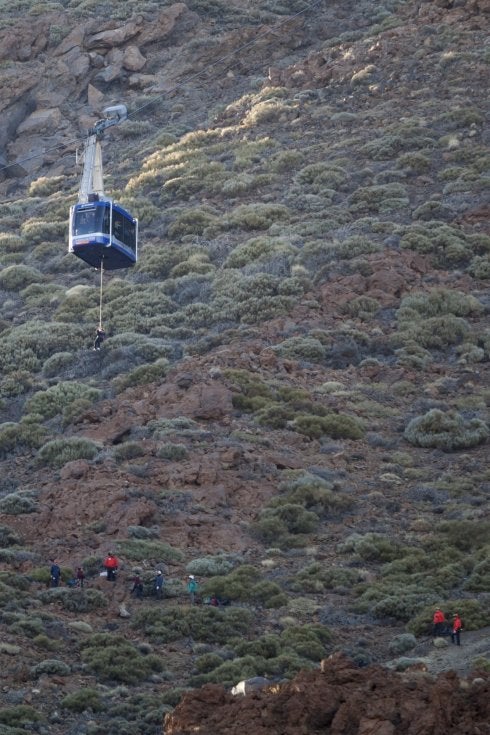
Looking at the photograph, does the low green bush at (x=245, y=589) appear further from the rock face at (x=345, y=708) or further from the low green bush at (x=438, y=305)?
the low green bush at (x=438, y=305)

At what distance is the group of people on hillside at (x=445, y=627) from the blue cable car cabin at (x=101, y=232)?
54.6 feet

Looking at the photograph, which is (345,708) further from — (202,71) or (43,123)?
(202,71)

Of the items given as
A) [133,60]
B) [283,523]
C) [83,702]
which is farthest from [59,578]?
[133,60]

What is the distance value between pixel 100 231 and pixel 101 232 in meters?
0.03

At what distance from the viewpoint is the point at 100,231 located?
128 ft

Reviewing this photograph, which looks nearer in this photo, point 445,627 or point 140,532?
point 445,627

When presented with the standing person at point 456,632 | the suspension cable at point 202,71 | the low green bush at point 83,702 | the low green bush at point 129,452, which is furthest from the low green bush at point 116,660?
the suspension cable at point 202,71

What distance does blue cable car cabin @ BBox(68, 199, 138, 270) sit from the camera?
39125 millimetres

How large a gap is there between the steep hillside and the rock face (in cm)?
50

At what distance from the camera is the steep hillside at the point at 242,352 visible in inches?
1034

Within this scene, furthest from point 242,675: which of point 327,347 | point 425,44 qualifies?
point 425,44

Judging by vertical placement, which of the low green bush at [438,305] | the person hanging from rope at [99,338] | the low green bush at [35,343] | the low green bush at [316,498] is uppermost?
the low green bush at [316,498]

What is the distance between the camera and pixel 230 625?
26234 millimetres

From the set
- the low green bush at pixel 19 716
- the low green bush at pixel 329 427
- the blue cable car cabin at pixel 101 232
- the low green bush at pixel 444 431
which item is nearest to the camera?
the low green bush at pixel 19 716
